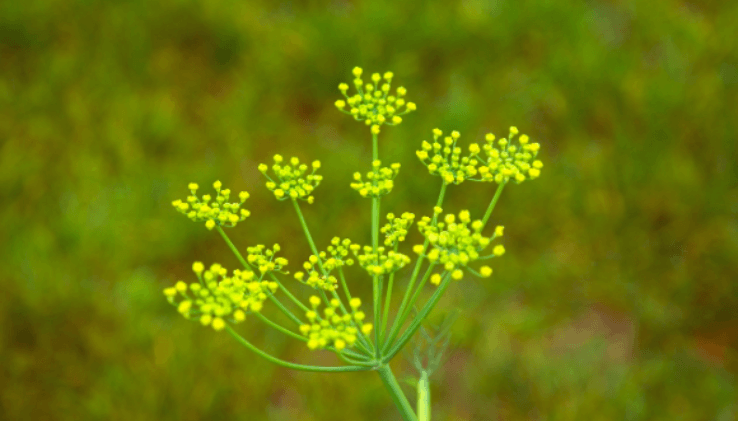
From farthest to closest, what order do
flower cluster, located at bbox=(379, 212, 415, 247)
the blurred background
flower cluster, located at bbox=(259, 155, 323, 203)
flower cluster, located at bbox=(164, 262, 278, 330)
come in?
the blurred background
flower cluster, located at bbox=(259, 155, 323, 203)
flower cluster, located at bbox=(379, 212, 415, 247)
flower cluster, located at bbox=(164, 262, 278, 330)

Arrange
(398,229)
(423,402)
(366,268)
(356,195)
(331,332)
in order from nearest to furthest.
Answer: (331,332)
(366,268)
(398,229)
(423,402)
(356,195)

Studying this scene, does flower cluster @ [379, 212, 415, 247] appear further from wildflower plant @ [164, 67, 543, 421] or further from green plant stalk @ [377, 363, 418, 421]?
green plant stalk @ [377, 363, 418, 421]

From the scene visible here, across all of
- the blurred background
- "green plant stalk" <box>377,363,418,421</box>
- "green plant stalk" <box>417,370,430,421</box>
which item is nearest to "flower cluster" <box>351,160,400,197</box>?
"green plant stalk" <box>377,363,418,421</box>

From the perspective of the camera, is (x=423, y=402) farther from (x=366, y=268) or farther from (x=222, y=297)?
(x=222, y=297)

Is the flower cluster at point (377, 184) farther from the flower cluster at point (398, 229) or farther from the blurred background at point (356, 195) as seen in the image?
the blurred background at point (356, 195)

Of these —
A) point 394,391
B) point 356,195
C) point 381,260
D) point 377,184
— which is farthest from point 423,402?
point 356,195

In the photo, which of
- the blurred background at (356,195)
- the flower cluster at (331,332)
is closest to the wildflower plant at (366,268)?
the flower cluster at (331,332)

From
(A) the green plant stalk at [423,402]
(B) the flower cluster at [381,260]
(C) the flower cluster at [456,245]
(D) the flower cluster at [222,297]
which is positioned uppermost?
(C) the flower cluster at [456,245]

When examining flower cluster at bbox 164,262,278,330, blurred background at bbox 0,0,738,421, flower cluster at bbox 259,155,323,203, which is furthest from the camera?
blurred background at bbox 0,0,738,421
